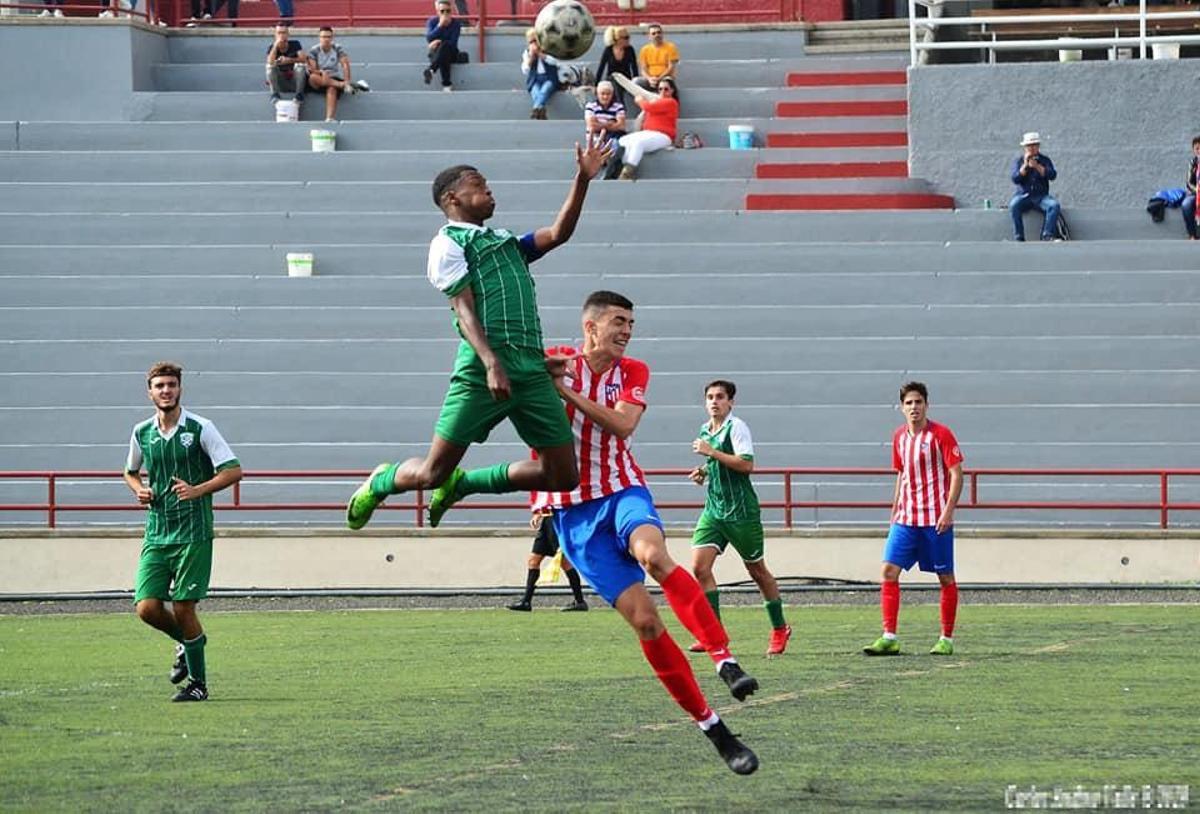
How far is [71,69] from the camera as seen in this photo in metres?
29.9

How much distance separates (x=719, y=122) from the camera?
28.8 m

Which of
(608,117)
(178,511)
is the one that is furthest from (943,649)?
(608,117)

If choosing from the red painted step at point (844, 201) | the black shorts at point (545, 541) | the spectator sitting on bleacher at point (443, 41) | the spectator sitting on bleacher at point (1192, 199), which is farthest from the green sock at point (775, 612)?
the spectator sitting on bleacher at point (443, 41)

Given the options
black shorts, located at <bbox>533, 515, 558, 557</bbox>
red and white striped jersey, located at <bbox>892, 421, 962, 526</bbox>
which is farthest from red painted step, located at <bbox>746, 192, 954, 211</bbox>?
red and white striped jersey, located at <bbox>892, 421, 962, 526</bbox>

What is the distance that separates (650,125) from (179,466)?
16.7 metres

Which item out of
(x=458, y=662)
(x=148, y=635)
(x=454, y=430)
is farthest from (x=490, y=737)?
(x=148, y=635)

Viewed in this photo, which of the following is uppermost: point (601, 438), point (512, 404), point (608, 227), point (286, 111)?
point (286, 111)

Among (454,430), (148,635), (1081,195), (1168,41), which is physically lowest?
(148,635)

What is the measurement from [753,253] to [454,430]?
16702mm

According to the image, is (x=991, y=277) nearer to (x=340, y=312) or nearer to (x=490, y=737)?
(x=340, y=312)

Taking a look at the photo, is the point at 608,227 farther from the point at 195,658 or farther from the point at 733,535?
the point at 195,658

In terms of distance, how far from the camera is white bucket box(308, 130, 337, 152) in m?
28.5

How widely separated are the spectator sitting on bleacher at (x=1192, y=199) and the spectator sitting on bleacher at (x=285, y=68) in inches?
460

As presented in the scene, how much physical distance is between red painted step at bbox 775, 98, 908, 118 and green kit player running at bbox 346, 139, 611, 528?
19.7 metres
